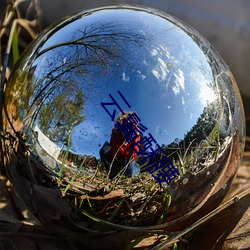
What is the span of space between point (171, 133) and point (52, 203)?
37 centimetres

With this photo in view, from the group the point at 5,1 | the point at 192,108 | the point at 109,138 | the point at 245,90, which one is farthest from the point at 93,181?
the point at 5,1

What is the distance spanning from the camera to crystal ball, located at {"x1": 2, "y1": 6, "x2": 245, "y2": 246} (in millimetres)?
1432

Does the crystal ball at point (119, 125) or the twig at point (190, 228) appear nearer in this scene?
the crystal ball at point (119, 125)

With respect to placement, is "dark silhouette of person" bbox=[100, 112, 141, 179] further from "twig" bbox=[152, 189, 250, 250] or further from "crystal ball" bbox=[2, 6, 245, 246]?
"twig" bbox=[152, 189, 250, 250]

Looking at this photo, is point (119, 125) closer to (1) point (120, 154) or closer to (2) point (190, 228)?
(1) point (120, 154)

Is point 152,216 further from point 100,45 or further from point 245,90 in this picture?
point 245,90

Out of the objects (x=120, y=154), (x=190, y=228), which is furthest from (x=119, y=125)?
(x=190, y=228)

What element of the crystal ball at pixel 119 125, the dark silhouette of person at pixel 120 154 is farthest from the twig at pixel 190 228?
the dark silhouette of person at pixel 120 154

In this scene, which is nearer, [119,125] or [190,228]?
[119,125]

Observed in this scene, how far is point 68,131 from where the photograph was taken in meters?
1.43

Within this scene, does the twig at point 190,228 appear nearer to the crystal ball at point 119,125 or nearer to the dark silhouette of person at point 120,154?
the crystal ball at point 119,125

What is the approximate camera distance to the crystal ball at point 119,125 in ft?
4.70

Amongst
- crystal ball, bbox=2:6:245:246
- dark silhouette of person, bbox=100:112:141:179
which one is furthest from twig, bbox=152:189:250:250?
dark silhouette of person, bbox=100:112:141:179

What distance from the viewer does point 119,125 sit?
142cm
